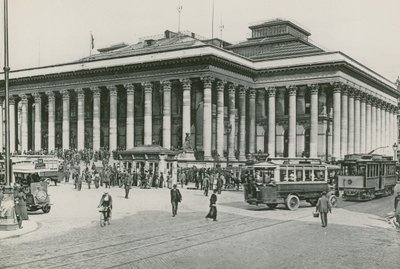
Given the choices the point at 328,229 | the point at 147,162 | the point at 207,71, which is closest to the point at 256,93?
the point at 207,71

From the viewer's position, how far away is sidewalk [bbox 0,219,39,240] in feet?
63.4

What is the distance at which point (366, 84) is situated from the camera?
72.1 metres

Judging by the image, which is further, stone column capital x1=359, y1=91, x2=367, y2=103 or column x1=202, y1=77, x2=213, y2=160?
stone column capital x1=359, y1=91, x2=367, y2=103

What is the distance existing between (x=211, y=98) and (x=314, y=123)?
44.1ft

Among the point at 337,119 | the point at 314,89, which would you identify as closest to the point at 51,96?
the point at 314,89

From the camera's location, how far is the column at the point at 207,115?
189ft

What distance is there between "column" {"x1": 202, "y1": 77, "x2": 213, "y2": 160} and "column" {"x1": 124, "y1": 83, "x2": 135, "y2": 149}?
33.3 feet

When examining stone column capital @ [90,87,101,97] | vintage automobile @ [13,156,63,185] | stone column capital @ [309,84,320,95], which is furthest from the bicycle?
stone column capital @ [90,87,101,97]

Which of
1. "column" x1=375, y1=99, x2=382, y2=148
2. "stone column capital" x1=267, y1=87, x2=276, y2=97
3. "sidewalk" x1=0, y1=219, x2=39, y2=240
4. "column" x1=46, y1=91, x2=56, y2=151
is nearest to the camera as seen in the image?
"sidewalk" x1=0, y1=219, x2=39, y2=240

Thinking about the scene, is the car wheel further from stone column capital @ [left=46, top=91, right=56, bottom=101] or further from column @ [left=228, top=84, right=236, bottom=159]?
stone column capital @ [left=46, top=91, right=56, bottom=101]

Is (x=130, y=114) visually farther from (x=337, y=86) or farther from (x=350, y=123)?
(x=350, y=123)

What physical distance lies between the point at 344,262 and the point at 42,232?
453 inches

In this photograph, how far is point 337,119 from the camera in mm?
62406

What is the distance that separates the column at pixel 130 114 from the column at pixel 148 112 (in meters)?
2.11
